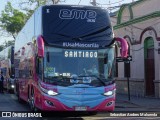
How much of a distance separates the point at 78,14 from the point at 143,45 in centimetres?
1286

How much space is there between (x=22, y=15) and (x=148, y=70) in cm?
3953

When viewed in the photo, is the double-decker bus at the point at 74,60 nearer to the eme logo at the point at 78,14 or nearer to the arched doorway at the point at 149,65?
the eme logo at the point at 78,14

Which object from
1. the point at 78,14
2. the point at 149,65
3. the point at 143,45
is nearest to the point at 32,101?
the point at 78,14

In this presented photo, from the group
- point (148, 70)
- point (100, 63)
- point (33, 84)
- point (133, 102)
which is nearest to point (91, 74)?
point (100, 63)

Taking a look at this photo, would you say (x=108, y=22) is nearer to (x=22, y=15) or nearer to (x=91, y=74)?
(x=91, y=74)

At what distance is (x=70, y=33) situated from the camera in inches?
543

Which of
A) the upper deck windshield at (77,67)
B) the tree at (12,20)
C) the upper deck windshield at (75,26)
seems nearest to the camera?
the upper deck windshield at (77,67)

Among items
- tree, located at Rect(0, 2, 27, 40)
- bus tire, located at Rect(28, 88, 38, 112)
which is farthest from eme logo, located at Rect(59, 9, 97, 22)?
tree, located at Rect(0, 2, 27, 40)

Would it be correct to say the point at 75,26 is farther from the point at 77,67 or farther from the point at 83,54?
the point at 77,67

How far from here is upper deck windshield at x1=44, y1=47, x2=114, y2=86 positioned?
13.2 m

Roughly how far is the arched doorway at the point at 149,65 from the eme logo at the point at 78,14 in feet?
39.2

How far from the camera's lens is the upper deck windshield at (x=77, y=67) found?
43.5ft

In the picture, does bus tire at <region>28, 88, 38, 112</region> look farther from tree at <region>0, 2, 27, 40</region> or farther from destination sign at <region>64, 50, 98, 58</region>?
tree at <region>0, 2, 27, 40</region>

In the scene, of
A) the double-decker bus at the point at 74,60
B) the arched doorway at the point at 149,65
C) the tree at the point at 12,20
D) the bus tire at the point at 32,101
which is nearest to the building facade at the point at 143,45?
the arched doorway at the point at 149,65
